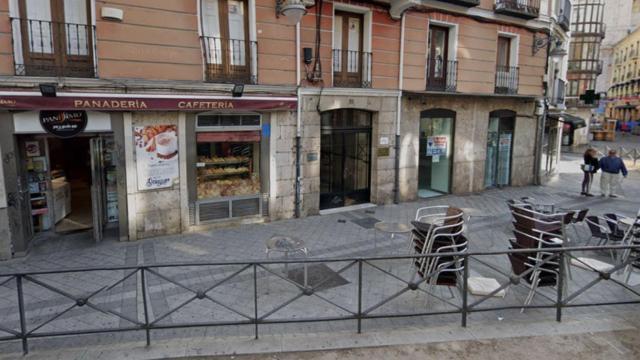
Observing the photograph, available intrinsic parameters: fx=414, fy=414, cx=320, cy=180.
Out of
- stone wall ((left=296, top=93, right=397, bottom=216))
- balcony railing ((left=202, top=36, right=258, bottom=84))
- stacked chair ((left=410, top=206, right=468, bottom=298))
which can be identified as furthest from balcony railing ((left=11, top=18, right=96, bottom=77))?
stacked chair ((left=410, top=206, right=468, bottom=298))

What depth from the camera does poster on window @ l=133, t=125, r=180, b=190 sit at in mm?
8438

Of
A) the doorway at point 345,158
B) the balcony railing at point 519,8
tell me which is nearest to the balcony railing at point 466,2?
the balcony railing at point 519,8

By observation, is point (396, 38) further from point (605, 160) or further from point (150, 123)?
point (605, 160)

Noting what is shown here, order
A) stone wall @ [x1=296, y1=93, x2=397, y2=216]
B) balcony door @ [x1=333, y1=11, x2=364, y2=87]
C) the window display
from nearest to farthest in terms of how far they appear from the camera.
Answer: the window display
stone wall @ [x1=296, y1=93, x2=397, y2=216]
balcony door @ [x1=333, y1=11, x2=364, y2=87]

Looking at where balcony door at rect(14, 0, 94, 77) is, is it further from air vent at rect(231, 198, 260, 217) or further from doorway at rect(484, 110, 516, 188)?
doorway at rect(484, 110, 516, 188)

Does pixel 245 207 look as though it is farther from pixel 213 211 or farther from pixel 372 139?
pixel 372 139

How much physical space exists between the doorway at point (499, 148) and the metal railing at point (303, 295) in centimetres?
810

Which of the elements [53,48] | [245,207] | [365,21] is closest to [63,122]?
[53,48]

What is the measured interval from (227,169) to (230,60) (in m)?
2.50

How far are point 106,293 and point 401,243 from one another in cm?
542

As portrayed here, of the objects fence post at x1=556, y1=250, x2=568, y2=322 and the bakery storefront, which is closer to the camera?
fence post at x1=556, y1=250, x2=568, y2=322

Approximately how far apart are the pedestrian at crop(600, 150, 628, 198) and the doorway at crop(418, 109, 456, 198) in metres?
4.90

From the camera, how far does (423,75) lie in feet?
39.7

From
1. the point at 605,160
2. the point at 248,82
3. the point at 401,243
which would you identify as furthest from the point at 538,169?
the point at 248,82
